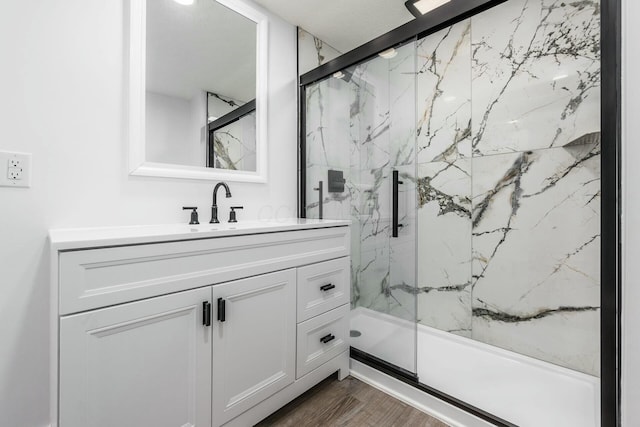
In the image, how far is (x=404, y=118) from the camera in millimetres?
1788

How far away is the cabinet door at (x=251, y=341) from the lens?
1.16m

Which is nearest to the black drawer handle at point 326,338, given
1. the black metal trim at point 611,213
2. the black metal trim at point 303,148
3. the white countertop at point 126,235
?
Result: the white countertop at point 126,235

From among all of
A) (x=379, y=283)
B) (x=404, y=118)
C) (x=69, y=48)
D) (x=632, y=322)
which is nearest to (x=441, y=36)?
(x=404, y=118)

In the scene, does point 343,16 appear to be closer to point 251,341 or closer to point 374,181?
point 374,181

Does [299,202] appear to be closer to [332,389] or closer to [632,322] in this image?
[332,389]

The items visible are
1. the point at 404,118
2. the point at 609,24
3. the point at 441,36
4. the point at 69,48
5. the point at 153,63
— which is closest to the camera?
the point at 609,24

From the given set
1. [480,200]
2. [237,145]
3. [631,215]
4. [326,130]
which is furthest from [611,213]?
[237,145]

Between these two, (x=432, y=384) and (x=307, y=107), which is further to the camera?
(x=307, y=107)

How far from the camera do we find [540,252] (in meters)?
1.73

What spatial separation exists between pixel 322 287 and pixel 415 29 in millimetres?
1415

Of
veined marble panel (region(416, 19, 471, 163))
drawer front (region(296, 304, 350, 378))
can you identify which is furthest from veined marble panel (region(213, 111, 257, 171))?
veined marble panel (region(416, 19, 471, 163))

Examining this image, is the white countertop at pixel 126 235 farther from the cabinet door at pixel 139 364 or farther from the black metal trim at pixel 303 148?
the black metal trim at pixel 303 148

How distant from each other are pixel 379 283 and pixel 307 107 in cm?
133

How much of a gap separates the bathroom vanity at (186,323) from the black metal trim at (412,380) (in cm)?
27
